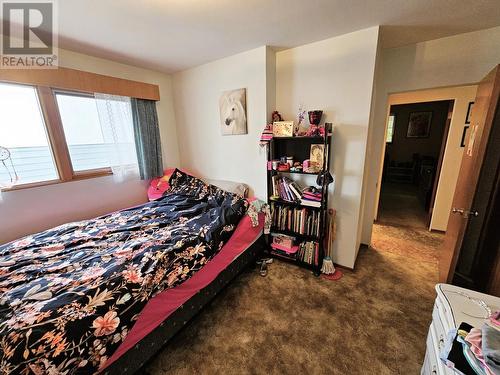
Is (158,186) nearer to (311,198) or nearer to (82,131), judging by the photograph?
(82,131)

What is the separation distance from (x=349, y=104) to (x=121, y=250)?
7.95 ft

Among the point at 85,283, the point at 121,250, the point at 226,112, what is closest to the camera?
the point at 85,283

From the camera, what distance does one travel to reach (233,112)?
2.53 meters

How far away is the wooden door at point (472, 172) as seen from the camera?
1490mm

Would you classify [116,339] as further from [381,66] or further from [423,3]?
[381,66]

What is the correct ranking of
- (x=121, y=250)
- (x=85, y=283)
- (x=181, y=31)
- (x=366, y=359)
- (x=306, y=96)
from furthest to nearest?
(x=306, y=96)
(x=181, y=31)
(x=121, y=250)
(x=366, y=359)
(x=85, y=283)

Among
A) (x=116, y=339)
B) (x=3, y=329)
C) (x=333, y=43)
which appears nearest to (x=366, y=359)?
(x=116, y=339)

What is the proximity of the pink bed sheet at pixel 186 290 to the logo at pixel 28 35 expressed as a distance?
2.20 m

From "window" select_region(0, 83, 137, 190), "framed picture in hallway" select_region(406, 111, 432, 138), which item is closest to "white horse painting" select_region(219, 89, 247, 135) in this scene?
"window" select_region(0, 83, 137, 190)

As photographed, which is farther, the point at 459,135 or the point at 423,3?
the point at 459,135

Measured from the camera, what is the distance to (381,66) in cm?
224

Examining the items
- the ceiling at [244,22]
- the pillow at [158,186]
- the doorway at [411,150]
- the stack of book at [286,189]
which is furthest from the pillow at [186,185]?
the doorway at [411,150]

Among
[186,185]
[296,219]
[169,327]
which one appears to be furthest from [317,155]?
[169,327]

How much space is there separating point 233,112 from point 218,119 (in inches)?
11.7
